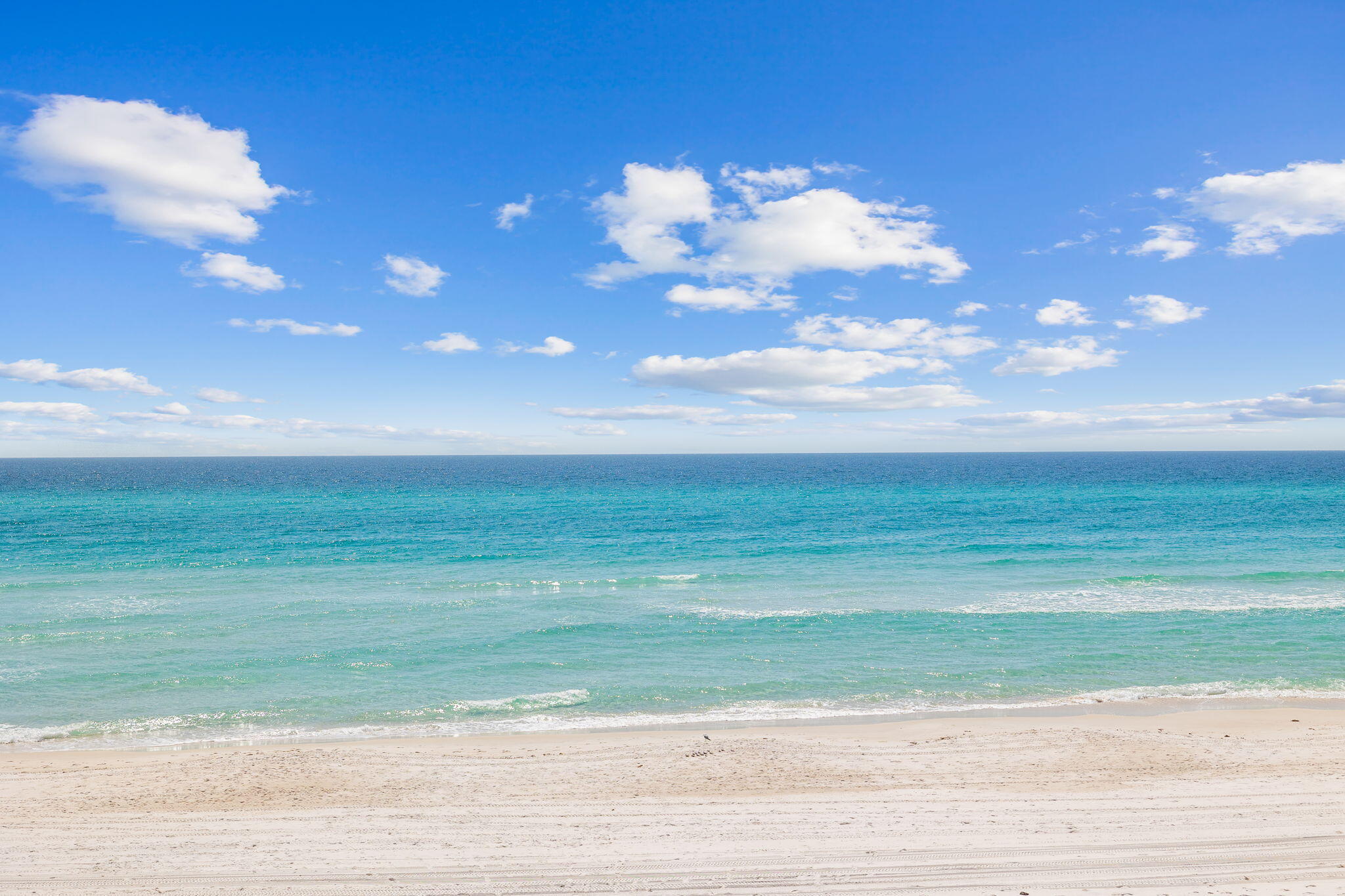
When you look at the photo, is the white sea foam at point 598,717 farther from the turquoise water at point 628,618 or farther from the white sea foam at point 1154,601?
the white sea foam at point 1154,601

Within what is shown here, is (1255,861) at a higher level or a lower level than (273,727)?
higher

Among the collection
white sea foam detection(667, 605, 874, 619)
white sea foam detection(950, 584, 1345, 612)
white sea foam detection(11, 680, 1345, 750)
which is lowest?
white sea foam detection(11, 680, 1345, 750)

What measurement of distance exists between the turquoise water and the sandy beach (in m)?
2.16

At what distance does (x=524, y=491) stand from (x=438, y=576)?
160 feet

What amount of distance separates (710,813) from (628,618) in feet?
41.4

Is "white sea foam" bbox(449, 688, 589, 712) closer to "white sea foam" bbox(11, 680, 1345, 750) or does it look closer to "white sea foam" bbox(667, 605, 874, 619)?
"white sea foam" bbox(11, 680, 1345, 750)

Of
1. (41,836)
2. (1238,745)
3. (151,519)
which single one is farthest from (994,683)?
(151,519)

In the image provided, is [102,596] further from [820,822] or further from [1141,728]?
[1141,728]

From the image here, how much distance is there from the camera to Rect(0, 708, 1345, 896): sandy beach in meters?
7.93

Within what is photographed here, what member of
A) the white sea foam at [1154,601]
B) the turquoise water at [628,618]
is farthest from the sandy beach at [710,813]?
the white sea foam at [1154,601]

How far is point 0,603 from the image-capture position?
24047mm

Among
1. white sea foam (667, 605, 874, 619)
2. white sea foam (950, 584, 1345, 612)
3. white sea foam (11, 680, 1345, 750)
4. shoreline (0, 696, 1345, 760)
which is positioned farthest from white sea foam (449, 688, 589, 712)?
white sea foam (950, 584, 1345, 612)

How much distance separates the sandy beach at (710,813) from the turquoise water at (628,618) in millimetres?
2156

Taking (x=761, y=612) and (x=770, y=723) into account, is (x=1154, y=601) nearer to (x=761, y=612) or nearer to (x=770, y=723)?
(x=761, y=612)
